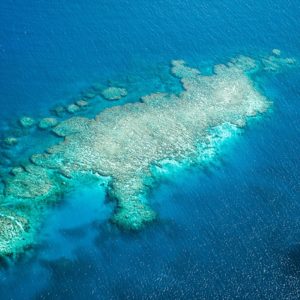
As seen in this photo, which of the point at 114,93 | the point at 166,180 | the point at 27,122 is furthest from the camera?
the point at 114,93

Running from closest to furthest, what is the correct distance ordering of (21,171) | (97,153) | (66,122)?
(21,171)
(97,153)
(66,122)

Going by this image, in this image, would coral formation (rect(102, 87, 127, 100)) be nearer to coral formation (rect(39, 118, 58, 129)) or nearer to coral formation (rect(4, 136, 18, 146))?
coral formation (rect(39, 118, 58, 129))

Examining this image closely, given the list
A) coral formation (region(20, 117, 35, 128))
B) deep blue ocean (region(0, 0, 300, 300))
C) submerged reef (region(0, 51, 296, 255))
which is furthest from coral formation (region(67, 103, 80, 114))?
coral formation (region(20, 117, 35, 128))

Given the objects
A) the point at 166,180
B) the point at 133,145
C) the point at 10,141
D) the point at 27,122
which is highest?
the point at 166,180

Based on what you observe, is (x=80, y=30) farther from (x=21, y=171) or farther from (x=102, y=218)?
(x=102, y=218)

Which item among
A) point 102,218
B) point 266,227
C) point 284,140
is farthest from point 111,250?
point 284,140

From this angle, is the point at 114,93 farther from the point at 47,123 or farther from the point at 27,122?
the point at 27,122

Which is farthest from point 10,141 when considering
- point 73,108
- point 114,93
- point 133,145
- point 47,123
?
point 114,93
